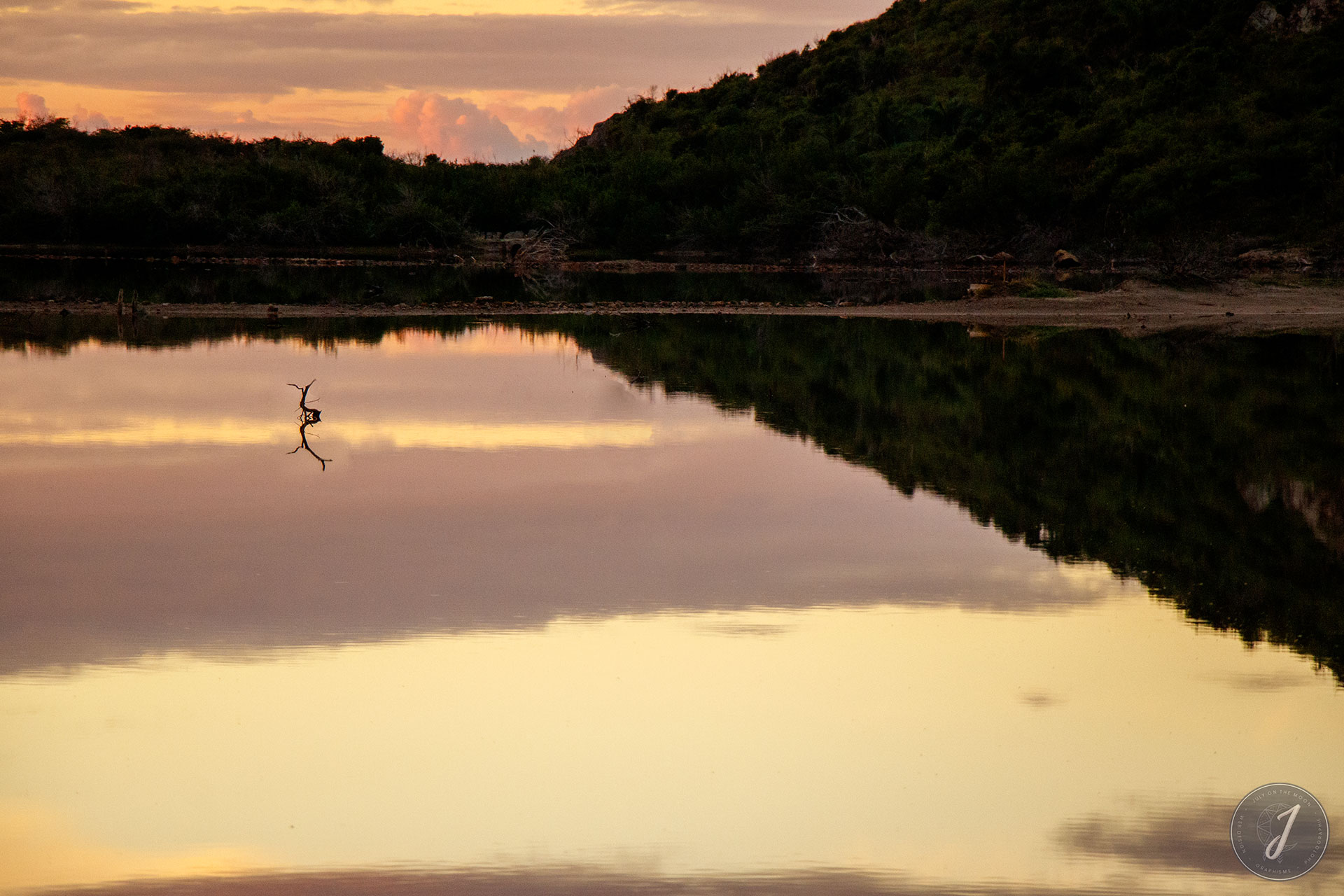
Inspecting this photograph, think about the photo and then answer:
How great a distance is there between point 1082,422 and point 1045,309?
17137mm

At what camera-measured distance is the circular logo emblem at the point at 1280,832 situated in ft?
17.3

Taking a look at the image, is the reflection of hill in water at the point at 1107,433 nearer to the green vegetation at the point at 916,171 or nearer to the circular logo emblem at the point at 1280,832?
the circular logo emblem at the point at 1280,832

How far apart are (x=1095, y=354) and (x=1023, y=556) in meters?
14.6

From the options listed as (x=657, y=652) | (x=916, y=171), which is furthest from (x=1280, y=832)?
(x=916, y=171)

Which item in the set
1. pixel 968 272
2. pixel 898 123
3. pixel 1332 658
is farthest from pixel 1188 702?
pixel 898 123

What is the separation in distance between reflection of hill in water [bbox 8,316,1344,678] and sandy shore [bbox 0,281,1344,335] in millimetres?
2009

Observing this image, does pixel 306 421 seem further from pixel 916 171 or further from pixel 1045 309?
pixel 916 171

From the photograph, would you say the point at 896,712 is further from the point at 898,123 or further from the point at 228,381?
the point at 898,123

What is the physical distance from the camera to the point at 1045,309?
32.2m

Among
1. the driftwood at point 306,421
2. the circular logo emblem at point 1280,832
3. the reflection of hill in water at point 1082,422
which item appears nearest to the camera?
the circular logo emblem at point 1280,832

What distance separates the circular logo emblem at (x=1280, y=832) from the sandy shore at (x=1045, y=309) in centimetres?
2314

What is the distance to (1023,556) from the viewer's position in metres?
9.64

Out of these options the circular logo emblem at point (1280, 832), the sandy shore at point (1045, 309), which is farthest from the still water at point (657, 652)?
the sandy shore at point (1045, 309)

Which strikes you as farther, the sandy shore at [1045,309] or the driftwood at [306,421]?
the sandy shore at [1045,309]
